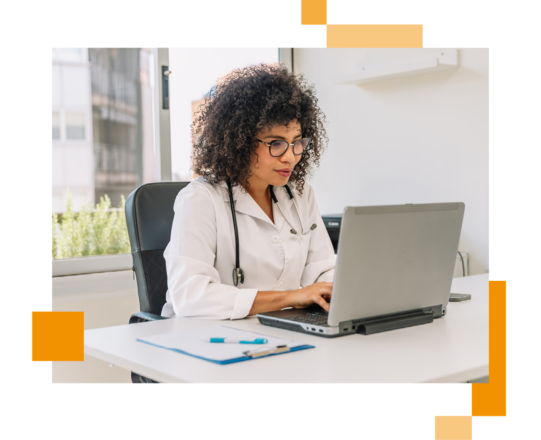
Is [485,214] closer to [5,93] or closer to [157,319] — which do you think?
[157,319]

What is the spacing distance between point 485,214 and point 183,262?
66.1 inches

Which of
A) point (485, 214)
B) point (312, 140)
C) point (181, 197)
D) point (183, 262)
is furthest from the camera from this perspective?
point (485, 214)

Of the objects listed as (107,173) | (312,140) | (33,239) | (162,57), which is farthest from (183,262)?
(162,57)

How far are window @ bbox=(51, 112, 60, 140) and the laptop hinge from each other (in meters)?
2.02

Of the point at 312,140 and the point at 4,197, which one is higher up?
the point at 312,140

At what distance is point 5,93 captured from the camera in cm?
237

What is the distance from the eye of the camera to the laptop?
3.90 feet

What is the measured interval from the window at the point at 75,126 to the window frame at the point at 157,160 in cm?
2

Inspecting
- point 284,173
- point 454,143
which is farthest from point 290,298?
point 454,143

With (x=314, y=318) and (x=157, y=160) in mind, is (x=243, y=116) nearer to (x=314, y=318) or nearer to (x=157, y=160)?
(x=314, y=318)

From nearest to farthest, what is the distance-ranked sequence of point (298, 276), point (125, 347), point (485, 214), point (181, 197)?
point (125, 347) → point (181, 197) → point (298, 276) → point (485, 214)

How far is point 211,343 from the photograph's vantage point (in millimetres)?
1185

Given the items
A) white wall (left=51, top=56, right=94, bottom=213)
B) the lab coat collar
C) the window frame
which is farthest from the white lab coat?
white wall (left=51, top=56, right=94, bottom=213)

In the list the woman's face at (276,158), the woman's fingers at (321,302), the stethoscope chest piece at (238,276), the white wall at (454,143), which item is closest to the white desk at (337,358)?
the woman's fingers at (321,302)
